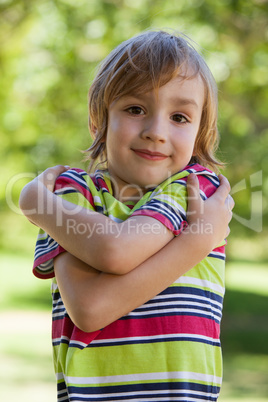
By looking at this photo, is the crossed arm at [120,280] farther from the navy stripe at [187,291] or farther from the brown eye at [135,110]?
the brown eye at [135,110]

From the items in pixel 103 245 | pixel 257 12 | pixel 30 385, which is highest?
pixel 257 12

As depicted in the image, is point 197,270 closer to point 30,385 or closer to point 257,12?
point 257,12

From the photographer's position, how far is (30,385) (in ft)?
26.6

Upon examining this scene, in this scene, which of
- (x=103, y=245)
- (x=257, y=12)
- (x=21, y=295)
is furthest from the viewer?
(x=21, y=295)

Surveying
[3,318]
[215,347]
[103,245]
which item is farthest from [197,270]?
[3,318]

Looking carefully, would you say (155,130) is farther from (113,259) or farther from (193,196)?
(113,259)

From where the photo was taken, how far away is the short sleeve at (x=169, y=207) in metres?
1.45

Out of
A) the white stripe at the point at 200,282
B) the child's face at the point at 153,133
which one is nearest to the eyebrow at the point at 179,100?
the child's face at the point at 153,133

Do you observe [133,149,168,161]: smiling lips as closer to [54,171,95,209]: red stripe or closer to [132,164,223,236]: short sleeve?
[132,164,223,236]: short sleeve

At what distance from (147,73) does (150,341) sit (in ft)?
2.38

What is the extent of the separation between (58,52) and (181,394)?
25.5 ft

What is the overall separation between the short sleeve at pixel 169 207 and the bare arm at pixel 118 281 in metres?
0.04

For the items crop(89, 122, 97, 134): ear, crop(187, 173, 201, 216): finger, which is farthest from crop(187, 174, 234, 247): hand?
crop(89, 122, 97, 134): ear

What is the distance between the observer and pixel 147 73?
162 cm
